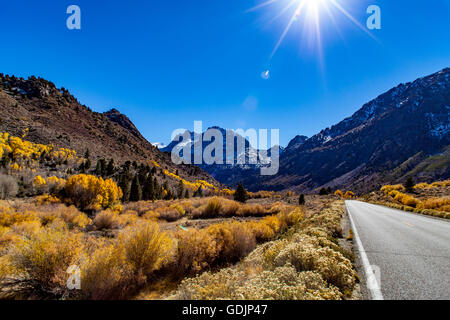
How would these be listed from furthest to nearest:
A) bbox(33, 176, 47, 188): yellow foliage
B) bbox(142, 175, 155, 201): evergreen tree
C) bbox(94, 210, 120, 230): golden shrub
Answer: bbox(142, 175, 155, 201): evergreen tree, bbox(33, 176, 47, 188): yellow foliage, bbox(94, 210, 120, 230): golden shrub

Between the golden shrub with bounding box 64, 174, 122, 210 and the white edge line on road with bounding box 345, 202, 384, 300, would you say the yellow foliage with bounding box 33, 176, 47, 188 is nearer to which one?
the golden shrub with bounding box 64, 174, 122, 210

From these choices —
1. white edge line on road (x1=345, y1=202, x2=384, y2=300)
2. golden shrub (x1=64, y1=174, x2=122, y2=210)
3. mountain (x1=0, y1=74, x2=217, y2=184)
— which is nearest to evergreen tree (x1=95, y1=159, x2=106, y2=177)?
mountain (x1=0, y1=74, x2=217, y2=184)

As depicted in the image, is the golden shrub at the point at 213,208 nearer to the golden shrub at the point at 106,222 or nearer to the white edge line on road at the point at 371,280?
the golden shrub at the point at 106,222

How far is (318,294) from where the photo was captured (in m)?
3.54

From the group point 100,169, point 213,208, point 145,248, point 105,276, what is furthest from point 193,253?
point 100,169

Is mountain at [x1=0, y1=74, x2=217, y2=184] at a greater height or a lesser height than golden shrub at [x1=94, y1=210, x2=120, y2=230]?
greater

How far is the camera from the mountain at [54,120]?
68000mm

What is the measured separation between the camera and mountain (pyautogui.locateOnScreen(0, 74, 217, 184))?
6800cm

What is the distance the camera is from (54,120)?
275 feet

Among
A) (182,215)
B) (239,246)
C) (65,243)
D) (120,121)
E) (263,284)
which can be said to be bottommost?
(182,215)

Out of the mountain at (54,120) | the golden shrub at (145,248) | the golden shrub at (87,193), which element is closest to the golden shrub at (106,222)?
the golden shrub at (145,248)

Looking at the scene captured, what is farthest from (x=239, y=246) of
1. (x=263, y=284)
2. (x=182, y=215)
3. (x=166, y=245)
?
(x=182, y=215)
